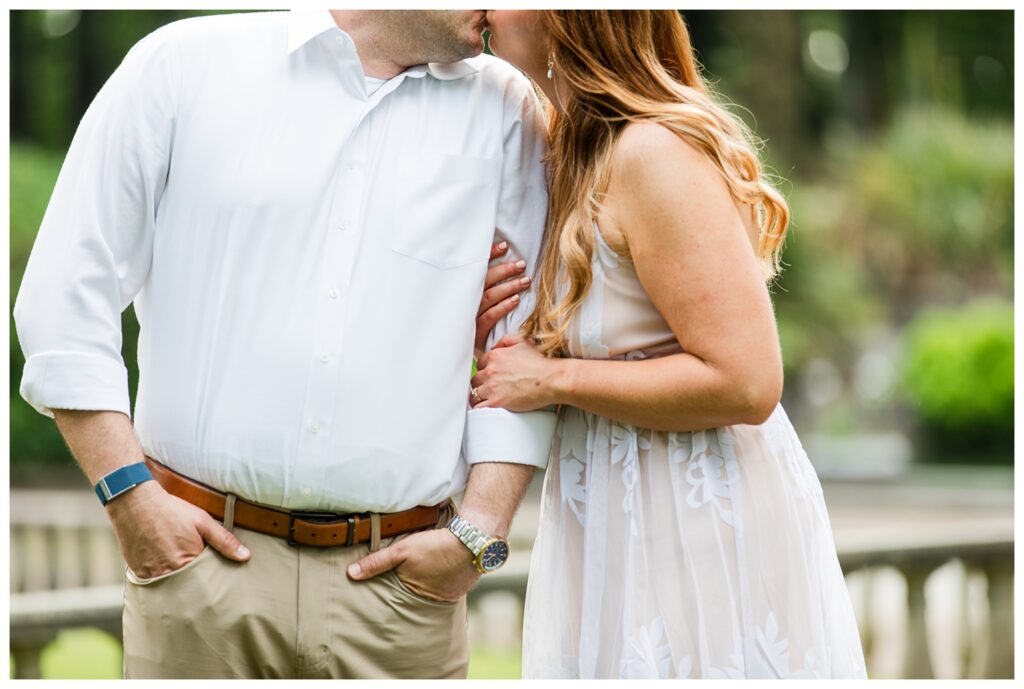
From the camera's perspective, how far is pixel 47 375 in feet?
8.27

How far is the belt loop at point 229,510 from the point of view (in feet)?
8.60

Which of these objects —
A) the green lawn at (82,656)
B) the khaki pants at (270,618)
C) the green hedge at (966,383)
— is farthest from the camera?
the green hedge at (966,383)

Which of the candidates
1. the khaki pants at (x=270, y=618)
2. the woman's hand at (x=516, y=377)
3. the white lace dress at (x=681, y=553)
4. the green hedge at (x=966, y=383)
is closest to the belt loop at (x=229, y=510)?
the khaki pants at (x=270, y=618)

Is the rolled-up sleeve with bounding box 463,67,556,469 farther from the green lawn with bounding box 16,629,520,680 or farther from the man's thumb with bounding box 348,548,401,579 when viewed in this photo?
the green lawn with bounding box 16,629,520,680

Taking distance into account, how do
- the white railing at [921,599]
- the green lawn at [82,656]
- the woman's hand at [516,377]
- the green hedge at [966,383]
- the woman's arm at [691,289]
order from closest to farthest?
the woman's arm at [691,289], the woman's hand at [516,377], the green lawn at [82,656], the white railing at [921,599], the green hedge at [966,383]

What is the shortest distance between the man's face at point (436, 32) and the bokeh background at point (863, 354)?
301 centimetres

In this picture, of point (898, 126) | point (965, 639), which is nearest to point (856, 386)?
point (898, 126)

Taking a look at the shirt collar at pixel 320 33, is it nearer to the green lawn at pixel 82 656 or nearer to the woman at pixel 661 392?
the woman at pixel 661 392

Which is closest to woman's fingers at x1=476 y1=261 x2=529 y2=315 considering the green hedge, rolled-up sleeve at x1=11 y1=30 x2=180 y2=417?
rolled-up sleeve at x1=11 y1=30 x2=180 y2=417

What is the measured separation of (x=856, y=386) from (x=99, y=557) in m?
11.8

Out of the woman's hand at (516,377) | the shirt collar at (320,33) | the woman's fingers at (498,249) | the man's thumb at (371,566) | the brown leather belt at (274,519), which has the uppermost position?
the shirt collar at (320,33)

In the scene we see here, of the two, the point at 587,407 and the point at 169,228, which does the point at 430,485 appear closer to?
the point at 587,407

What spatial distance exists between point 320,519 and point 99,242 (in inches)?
30.0

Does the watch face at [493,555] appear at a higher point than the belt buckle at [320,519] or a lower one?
lower
